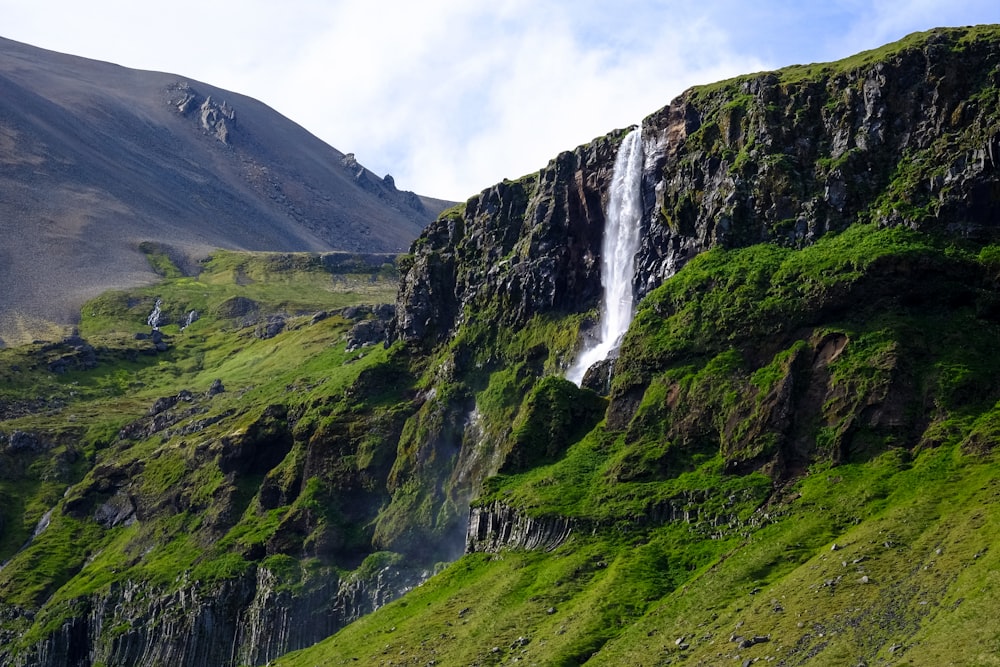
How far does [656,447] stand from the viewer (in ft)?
377

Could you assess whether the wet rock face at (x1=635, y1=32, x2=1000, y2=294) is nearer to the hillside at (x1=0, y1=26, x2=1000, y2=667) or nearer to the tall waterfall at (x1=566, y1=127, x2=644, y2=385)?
the hillside at (x1=0, y1=26, x2=1000, y2=667)

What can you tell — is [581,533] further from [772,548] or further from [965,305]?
[965,305]

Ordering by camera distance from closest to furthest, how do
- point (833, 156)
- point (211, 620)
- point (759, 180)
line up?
point (833, 156)
point (759, 180)
point (211, 620)

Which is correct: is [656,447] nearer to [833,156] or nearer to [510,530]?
[510,530]

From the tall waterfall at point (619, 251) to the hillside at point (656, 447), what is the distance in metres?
2.35

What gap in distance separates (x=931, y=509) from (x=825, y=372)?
24.1m

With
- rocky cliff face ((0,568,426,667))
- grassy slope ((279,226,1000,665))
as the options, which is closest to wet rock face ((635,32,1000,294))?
grassy slope ((279,226,1000,665))

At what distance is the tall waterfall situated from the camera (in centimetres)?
14412

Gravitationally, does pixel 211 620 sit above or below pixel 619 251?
below

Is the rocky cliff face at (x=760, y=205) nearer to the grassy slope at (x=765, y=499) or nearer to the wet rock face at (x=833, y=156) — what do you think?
the wet rock face at (x=833, y=156)

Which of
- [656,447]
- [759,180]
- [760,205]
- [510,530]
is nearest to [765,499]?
[656,447]

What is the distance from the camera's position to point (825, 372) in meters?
106

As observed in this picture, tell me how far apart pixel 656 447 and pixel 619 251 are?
40.7 metres

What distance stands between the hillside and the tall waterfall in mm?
2351
